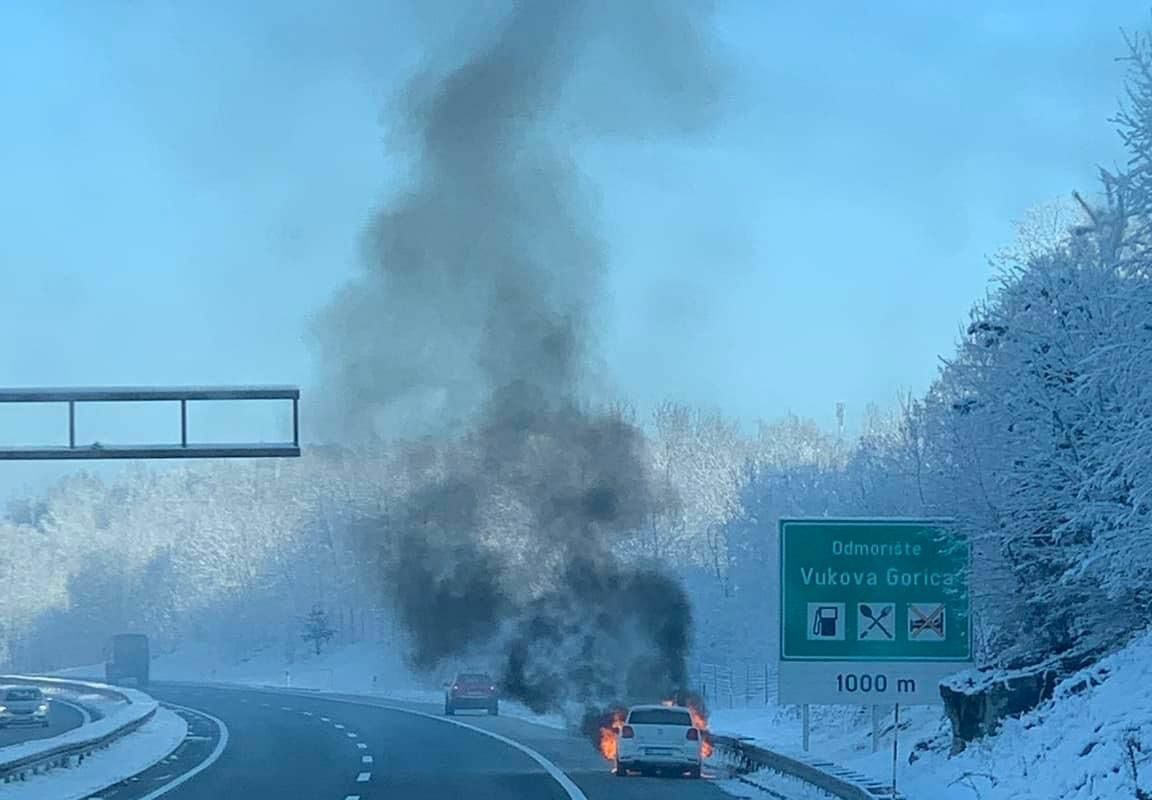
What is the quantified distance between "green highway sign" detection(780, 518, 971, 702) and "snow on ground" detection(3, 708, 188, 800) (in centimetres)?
1044

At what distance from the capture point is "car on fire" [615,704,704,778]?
94.1 feet

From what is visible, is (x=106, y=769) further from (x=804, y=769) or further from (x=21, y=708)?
(x=21, y=708)

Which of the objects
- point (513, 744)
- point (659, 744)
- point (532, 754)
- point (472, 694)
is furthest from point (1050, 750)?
point (472, 694)

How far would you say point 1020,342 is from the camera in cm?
2580

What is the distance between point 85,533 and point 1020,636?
144 m

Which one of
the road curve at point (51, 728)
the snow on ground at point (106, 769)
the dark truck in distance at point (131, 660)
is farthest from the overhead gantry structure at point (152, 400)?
the dark truck in distance at point (131, 660)

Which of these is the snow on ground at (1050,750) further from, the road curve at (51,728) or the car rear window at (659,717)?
the road curve at (51,728)

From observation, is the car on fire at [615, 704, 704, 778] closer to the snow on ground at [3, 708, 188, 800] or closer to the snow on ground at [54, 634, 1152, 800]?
the snow on ground at [54, 634, 1152, 800]

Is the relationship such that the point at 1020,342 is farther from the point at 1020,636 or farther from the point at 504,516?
the point at 504,516

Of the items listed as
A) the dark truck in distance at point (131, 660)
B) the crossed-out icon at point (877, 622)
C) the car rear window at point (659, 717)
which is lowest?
the dark truck in distance at point (131, 660)

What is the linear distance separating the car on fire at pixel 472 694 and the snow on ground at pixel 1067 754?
3035cm

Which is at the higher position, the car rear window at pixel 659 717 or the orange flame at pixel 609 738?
the car rear window at pixel 659 717

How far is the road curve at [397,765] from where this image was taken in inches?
982

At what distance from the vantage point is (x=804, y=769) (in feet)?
77.6
